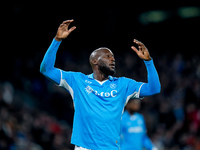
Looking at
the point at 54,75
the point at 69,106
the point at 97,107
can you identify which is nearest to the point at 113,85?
the point at 97,107

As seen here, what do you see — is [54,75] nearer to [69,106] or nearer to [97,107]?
[97,107]

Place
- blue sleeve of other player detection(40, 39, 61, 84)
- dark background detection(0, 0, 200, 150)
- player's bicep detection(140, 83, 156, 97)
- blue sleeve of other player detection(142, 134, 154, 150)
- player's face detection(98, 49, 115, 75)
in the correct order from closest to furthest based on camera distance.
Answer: blue sleeve of other player detection(40, 39, 61, 84), player's bicep detection(140, 83, 156, 97), player's face detection(98, 49, 115, 75), blue sleeve of other player detection(142, 134, 154, 150), dark background detection(0, 0, 200, 150)

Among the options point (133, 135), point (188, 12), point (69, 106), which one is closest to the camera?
point (133, 135)

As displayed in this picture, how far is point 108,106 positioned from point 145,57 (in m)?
0.71

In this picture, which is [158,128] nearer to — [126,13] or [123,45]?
[123,45]

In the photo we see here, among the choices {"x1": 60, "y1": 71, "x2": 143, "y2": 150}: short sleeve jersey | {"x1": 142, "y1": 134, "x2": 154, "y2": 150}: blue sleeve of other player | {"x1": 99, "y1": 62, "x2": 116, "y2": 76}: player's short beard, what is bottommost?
{"x1": 142, "y1": 134, "x2": 154, "y2": 150}: blue sleeve of other player

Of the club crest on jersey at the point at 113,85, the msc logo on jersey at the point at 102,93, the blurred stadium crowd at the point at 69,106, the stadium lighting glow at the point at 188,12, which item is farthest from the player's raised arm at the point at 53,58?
the stadium lighting glow at the point at 188,12

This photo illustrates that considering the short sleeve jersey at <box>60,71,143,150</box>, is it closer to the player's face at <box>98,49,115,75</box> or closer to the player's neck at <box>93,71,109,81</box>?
the player's neck at <box>93,71,109,81</box>

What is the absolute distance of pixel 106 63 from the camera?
4.69m

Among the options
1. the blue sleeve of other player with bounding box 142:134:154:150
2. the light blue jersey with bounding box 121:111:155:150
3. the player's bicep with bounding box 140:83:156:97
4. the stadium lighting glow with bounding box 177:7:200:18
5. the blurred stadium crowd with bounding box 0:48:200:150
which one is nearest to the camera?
the player's bicep with bounding box 140:83:156:97

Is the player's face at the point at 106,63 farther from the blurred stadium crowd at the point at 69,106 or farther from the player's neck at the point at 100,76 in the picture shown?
the blurred stadium crowd at the point at 69,106

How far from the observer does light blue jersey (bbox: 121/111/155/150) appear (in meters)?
8.05

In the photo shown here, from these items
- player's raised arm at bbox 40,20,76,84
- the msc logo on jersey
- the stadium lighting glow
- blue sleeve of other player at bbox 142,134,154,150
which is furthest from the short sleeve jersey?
the stadium lighting glow

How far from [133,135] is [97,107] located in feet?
12.3
